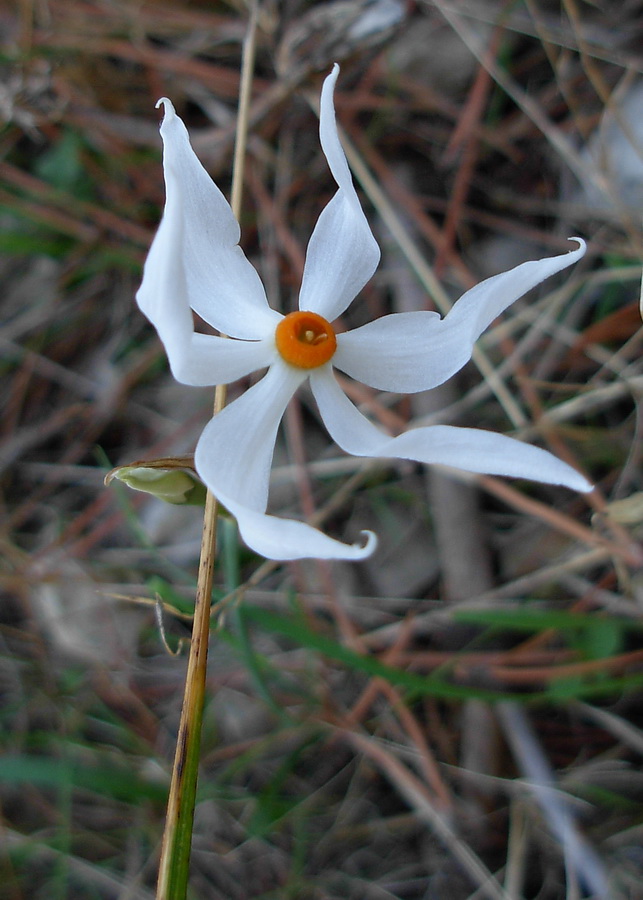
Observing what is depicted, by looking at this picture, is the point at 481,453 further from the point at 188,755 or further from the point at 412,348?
the point at 188,755

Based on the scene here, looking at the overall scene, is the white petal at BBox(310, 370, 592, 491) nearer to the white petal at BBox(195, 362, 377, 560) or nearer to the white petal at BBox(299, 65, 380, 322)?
the white petal at BBox(195, 362, 377, 560)

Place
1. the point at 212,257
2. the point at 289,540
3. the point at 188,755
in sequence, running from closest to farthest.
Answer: the point at 289,540, the point at 188,755, the point at 212,257

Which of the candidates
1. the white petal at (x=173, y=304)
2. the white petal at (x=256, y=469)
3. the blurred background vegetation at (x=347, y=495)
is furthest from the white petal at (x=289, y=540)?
the blurred background vegetation at (x=347, y=495)

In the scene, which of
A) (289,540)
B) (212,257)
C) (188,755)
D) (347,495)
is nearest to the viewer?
(289,540)

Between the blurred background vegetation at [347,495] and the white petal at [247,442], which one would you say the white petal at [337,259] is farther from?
the blurred background vegetation at [347,495]

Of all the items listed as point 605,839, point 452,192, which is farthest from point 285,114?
point 605,839

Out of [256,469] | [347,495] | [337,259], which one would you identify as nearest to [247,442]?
[256,469]

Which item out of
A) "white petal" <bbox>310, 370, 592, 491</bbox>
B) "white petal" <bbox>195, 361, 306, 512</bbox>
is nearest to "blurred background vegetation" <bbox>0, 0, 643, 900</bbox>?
"white petal" <bbox>195, 361, 306, 512</bbox>
